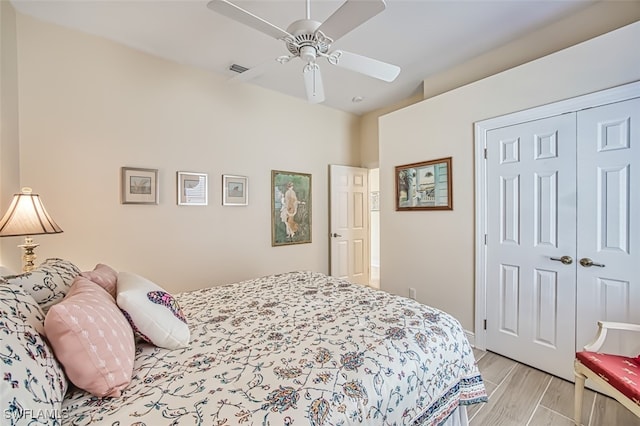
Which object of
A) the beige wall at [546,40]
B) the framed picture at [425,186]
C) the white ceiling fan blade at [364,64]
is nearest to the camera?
the white ceiling fan blade at [364,64]

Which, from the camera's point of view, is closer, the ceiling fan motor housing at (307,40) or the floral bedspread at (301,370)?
the floral bedspread at (301,370)

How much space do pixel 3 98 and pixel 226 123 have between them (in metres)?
1.77

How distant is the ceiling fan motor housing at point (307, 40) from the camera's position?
5.17 feet

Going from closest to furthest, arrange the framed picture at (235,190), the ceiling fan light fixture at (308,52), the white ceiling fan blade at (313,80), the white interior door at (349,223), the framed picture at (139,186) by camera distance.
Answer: the ceiling fan light fixture at (308,52), the white ceiling fan blade at (313,80), the framed picture at (139,186), the framed picture at (235,190), the white interior door at (349,223)

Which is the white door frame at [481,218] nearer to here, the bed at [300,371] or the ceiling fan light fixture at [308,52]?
the bed at [300,371]

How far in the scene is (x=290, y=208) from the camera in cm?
390

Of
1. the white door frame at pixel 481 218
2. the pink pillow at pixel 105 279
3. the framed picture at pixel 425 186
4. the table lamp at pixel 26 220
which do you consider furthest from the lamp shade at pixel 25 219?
the white door frame at pixel 481 218

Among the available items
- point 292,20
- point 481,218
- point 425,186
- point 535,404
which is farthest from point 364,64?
point 535,404

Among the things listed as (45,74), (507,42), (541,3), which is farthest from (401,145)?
(45,74)

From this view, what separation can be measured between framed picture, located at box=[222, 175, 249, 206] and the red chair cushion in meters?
3.25

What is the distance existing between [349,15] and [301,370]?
5.55 feet

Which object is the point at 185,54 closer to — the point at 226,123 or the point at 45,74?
the point at 226,123

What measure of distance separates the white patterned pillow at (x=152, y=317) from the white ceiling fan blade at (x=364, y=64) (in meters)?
1.68

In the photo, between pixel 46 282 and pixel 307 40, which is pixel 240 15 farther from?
pixel 46 282
